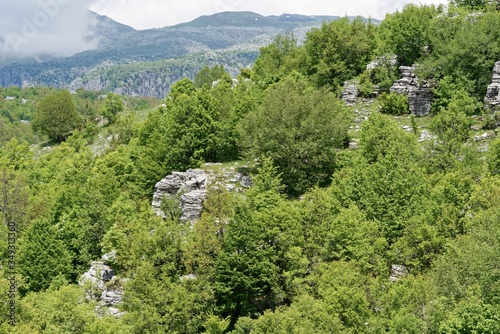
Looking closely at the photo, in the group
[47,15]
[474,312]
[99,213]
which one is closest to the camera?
→ [474,312]

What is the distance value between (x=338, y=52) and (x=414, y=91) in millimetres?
17334

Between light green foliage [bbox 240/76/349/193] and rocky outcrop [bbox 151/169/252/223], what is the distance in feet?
13.4

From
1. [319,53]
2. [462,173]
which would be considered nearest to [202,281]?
[462,173]

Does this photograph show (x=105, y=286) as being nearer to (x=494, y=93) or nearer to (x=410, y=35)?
(x=494, y=93)

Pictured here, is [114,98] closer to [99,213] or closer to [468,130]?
[99,213]

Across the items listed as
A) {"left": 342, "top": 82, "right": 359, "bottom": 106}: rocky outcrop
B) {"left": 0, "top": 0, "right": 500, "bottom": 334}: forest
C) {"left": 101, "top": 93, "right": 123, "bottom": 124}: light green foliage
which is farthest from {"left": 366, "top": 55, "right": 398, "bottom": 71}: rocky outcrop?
{"left": 101, "top": 93, "right": 123, "bottom": 124}: light green foliage

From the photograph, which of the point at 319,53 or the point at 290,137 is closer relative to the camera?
the point at 290,137

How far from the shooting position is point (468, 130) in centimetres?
5744

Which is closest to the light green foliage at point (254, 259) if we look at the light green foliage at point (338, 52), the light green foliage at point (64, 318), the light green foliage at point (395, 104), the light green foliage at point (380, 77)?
the light green foliage at point (64, 318)

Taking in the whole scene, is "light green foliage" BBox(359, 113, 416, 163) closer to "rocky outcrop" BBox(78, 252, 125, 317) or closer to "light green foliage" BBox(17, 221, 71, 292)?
"rocky outcrop" BBox(78, 252, 125, 317)

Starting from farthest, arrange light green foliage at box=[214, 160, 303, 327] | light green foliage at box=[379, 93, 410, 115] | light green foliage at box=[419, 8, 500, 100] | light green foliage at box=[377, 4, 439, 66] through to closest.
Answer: light green foliage at box=[377, 4, 439, 66], light green foliage at box=[379, 93, 410, 115], light green foliage at box=[419, 8, 500, 100], light green foliage at box=[214, 160, 303, 327]

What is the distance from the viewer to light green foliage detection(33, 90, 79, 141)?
13350cm

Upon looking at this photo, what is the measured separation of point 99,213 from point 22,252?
32.8 ft

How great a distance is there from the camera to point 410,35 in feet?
245
